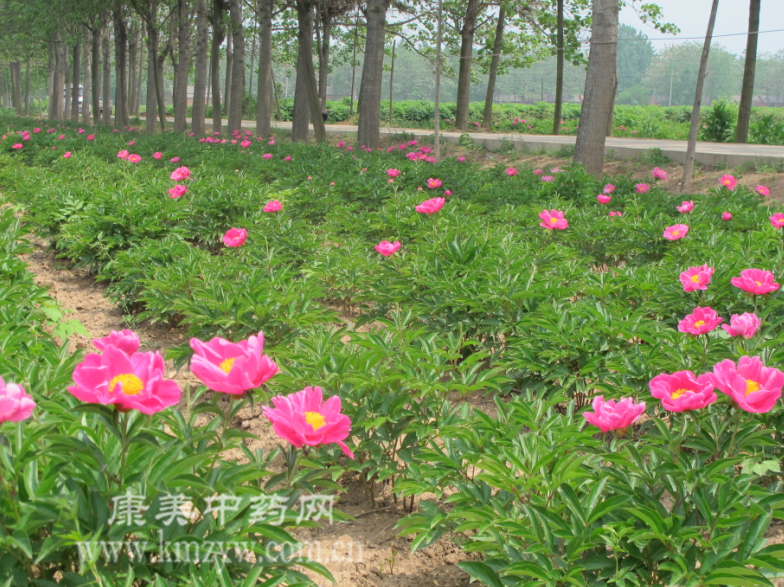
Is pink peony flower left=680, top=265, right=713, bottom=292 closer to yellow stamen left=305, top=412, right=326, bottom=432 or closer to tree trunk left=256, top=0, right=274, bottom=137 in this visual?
yellow stamen left=305, top=412, right=326, bottom=432

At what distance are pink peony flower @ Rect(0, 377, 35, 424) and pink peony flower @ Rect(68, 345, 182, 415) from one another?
0.09 meters

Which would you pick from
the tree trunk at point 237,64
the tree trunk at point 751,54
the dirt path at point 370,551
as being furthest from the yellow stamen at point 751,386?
the tree trunk at point 237,64

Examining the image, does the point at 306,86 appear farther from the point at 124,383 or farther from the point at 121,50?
the point at 124,383

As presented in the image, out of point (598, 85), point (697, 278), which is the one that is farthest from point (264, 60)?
point (697, 278)

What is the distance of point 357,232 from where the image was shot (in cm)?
710

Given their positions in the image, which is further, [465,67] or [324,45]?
[324,45]

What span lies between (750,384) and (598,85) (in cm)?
947

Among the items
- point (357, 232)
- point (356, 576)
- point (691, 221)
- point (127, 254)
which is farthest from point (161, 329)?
point (691, 221)

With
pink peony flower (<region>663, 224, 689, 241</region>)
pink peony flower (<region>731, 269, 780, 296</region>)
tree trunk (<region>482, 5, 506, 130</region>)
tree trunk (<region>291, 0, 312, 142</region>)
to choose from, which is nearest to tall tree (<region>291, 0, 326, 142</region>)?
tree trunk (<region>291, 0, 312, 142</region>)

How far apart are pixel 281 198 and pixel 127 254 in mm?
3015

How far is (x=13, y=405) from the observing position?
137 cm

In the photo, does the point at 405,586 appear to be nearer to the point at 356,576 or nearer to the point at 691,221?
the point at 356,576

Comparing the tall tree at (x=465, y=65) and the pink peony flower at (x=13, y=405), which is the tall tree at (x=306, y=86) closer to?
the tall tree at (x=465, y=65)

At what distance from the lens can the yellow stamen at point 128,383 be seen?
4.64 feet
